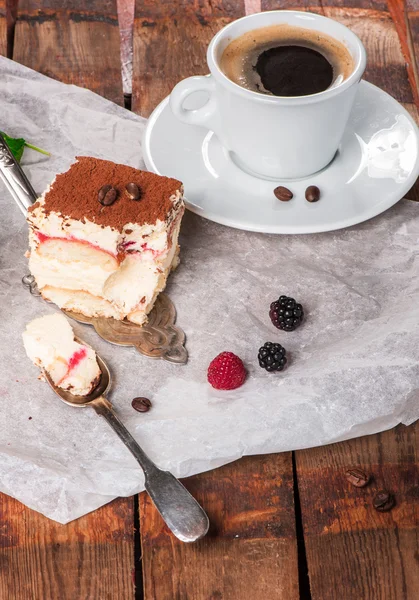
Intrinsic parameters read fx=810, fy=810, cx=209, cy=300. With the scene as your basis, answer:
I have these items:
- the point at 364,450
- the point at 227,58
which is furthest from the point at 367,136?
the point at 364,450

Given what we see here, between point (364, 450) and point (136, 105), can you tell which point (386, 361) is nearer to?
point (364, 450)

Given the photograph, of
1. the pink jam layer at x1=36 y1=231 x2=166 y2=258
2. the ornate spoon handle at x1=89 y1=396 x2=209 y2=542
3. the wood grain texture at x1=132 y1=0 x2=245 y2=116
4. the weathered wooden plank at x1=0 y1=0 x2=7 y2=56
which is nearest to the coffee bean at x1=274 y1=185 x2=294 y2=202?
the pink jam layer at x1=36 y1=231 x2=166 y2=258

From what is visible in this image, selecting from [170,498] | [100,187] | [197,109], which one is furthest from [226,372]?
[197,109]

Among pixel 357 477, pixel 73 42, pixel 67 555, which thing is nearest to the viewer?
pixel 67 555

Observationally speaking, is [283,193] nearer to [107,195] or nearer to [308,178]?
[308,178]

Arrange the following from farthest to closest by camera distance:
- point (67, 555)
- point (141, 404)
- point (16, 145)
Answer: point (16, 145), point (141, 404), point (67, 555)

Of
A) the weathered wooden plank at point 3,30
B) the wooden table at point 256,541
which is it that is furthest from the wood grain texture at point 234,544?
the weathered wooden plank at point 3,30

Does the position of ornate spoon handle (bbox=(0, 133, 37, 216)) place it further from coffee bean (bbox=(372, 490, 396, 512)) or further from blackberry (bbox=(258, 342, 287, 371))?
coffee bean (bbox=(372, 490, 396, 512))
